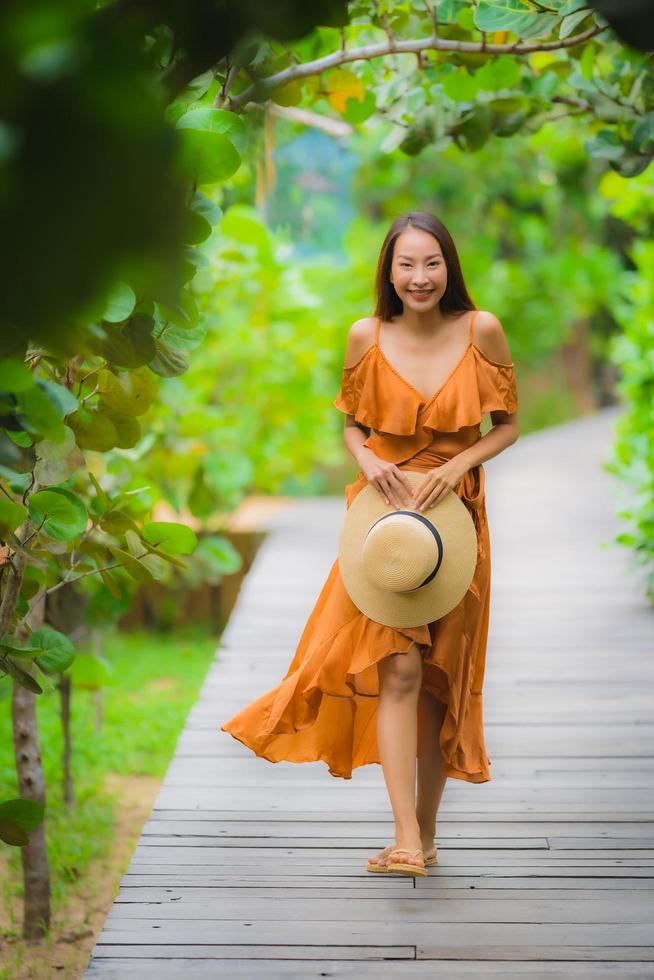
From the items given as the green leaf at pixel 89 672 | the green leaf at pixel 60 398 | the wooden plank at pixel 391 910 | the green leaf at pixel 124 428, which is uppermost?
the green leaf at pixel 60 398

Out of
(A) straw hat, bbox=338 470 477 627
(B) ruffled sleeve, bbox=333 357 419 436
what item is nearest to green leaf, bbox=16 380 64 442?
(A) straw hat, bbox=338 470 477 627

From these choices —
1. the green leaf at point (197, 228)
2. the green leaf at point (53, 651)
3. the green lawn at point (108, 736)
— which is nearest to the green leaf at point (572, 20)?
the green leaf at point (197, 228)

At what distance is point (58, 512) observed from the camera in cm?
214

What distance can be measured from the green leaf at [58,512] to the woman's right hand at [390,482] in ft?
2.05

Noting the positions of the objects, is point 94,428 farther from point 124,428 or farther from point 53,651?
point 53,651

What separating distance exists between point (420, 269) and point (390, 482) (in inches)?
17.9

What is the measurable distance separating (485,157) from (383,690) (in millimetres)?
8429

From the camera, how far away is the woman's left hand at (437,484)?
243 centimetres

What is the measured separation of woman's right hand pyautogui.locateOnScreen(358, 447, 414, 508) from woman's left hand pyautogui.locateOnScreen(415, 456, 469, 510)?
24 mm

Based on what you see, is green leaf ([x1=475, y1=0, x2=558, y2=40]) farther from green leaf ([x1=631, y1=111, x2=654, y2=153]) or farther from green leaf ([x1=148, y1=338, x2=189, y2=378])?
green leaf ([x1=148, y1=338, x2=189, y2=378])

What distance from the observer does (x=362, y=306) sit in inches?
451

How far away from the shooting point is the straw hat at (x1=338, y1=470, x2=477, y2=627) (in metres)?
2.34

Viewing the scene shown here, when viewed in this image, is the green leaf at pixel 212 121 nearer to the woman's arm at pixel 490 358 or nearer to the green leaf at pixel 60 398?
the green leaf at pixel 60 398

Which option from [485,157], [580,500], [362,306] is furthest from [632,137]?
[362,306]
